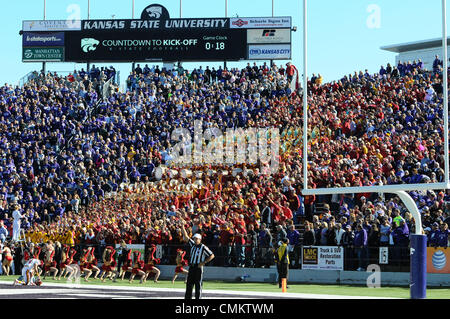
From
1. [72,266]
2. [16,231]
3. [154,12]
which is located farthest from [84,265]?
[154,12]

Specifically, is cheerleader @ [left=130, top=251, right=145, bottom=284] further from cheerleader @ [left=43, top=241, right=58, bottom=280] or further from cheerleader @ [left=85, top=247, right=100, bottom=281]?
cheerleader @ [left=43, top=241, right=58, bottom=280]

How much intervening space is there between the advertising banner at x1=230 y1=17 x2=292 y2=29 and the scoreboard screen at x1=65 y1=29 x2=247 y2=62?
0.30 meters

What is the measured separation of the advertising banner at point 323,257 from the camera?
63.3ft

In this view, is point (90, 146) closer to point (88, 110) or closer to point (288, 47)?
point (88, 110)

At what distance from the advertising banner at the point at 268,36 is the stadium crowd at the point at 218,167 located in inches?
96.1

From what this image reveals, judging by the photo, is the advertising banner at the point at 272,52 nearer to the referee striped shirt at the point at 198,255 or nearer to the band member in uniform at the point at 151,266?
the band member in uniform at the point at 151,266

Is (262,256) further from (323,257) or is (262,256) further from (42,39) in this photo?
(42,39)

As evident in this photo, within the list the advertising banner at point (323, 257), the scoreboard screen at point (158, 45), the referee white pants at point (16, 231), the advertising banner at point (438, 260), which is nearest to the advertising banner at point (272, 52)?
the scoreboard screen at point (158, 45)

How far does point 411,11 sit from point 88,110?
1069 inches

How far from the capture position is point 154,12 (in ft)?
133

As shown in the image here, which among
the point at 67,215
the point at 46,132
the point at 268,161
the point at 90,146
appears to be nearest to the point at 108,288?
the point at 268,161

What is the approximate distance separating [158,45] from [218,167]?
15.0 m

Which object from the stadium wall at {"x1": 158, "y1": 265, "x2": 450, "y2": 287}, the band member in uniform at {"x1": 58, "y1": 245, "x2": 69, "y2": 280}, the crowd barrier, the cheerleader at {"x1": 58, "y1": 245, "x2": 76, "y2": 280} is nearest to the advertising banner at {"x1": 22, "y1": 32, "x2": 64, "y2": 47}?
the cheerleader at {"x1": 58, "y1": 245, "x2": 76, "y2": 280}

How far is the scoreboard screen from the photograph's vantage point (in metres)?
39.3
